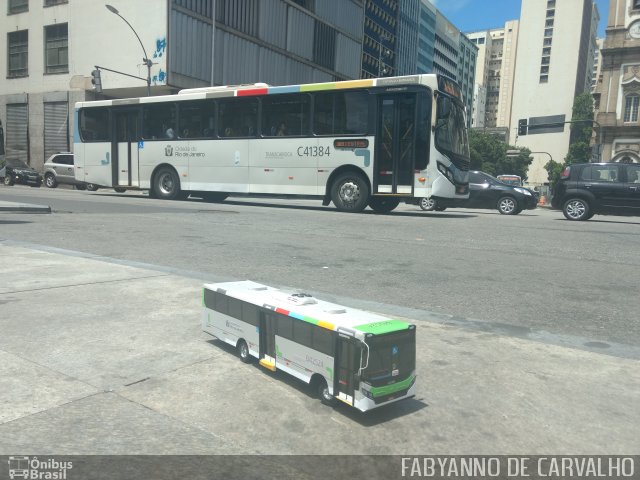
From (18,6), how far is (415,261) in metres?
46.0

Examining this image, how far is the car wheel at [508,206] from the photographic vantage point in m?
18.9

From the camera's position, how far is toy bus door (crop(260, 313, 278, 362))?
9.46 ft

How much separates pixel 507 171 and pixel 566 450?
371 ft

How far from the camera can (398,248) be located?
26.6ft

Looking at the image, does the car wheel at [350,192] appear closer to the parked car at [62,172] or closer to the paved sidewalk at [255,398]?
the paved sidewalk at [255,398]

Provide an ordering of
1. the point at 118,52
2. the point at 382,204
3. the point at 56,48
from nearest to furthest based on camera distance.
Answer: the point at 382,204
the point at 118,52
the point at 56,48

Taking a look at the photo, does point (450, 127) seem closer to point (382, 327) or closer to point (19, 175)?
point (382, 327)

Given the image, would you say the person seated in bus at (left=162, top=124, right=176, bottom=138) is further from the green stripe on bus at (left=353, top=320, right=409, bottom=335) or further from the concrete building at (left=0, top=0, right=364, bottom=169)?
the green stripe on bus at (left=353, top=320, right=409, bottom=335)

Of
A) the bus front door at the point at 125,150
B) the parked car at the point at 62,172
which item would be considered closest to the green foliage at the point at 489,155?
the parked car at the point at 62,172

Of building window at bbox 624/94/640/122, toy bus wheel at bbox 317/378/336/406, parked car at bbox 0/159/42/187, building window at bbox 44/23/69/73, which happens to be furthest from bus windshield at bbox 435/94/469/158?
building window at bbox 624/94/640/122

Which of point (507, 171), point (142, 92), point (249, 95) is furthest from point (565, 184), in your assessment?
point (507, 171)

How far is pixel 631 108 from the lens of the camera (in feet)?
213

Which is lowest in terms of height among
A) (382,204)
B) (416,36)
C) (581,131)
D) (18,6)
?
(382,204)

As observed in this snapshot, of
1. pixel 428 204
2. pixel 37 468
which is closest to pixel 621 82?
pixel 428 204
